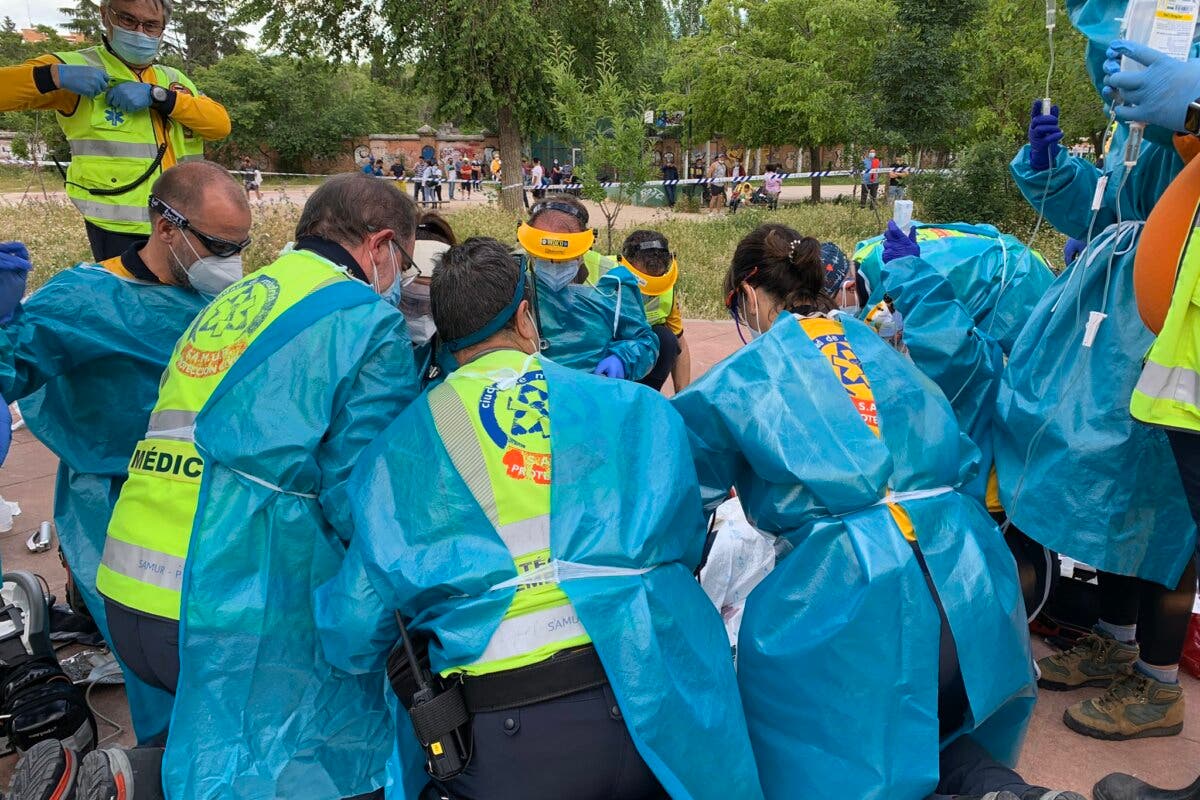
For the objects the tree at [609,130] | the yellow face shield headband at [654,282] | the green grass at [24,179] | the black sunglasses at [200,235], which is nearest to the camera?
the black sunglasses at [200,235]

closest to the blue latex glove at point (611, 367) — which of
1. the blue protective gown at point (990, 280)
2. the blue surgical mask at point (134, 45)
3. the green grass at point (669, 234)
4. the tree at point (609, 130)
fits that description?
the blue protective gown at point (990, 280)

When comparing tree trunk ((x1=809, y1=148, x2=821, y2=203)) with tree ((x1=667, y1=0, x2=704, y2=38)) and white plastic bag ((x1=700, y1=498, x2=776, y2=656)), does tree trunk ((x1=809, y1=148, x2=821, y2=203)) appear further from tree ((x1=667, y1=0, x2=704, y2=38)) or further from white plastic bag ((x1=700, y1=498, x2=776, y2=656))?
white plastic bag ((x1=700, y1=498, x2=776, y2=656))

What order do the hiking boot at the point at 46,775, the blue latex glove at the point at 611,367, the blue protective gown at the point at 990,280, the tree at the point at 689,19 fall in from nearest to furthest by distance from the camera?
the hiking boot at the point at 46,775
the blue protective gown at the point at 990,280
the blue latex glove at the point at 611,367
the tree at the point at 689,19

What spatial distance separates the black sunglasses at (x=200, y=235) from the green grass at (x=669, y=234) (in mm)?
6076

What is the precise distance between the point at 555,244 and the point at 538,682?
2.65 m

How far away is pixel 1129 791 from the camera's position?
2365mm

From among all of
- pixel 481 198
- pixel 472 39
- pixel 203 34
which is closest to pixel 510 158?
pixel 472 39

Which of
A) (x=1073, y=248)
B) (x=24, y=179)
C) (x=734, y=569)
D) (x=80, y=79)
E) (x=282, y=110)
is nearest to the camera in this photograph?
(x=1073, y=248)

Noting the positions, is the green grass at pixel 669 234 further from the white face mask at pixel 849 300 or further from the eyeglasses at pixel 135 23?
the eyeglasses at pixel 135 23

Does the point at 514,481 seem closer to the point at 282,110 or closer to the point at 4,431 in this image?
the point at 4,431

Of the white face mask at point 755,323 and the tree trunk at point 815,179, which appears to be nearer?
the white face mask at point 755,323

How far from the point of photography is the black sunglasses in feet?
8.30

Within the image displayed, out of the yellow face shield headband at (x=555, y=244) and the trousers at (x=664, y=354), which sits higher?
the yellow face shield headband at (x=555, y=244)

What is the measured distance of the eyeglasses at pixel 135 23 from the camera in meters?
3.84
